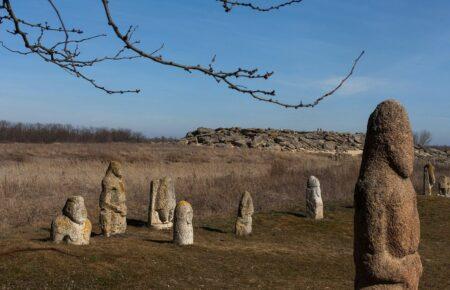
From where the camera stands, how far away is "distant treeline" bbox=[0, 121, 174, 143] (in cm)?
8328

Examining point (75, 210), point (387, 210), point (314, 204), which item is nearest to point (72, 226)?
point (75, 210)

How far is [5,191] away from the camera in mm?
18891

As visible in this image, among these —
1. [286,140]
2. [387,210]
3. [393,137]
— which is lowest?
[387,210]

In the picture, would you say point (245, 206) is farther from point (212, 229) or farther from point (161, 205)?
point (161, 205)

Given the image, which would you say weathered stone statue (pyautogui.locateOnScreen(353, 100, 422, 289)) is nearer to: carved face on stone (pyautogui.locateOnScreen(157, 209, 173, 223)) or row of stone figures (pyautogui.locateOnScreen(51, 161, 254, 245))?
row of stone figures (pyautogui.locateOnScreen(51, 161, 254, 245))

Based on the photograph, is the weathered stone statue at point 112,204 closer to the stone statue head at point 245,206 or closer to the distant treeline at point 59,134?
the stone statue head at point 245,206

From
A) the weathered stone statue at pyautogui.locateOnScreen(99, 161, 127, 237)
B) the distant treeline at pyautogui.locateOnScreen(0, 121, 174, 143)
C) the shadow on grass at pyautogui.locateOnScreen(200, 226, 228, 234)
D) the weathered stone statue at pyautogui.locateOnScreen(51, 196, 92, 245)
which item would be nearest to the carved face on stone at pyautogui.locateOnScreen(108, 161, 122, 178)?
the weathered stone statue at pyautogui.locateOnScreen(99, 161, 127, 237)

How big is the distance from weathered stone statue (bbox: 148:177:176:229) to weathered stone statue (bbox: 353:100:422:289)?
9930 mm

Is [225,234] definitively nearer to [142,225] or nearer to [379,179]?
[142,225]

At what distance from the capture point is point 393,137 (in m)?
5.97

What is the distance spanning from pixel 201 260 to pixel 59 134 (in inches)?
3187

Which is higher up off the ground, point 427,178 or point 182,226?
point 427,178

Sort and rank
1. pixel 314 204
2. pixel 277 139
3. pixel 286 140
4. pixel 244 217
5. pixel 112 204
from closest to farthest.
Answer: pixel 112 204 < pixel 244 217 < pixel 314 204 < pixel 286 140 < pixel 277 139

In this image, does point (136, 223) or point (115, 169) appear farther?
point (136, 223)
